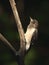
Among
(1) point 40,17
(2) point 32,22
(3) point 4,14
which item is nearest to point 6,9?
(3) point 4,14

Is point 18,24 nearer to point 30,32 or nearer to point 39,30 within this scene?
point 30,32

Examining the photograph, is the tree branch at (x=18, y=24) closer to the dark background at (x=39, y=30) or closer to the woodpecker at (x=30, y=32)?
the woodpecker at (x=30, y=32)

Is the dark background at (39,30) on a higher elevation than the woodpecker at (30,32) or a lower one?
lower

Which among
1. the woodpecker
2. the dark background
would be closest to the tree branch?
the woodpecker

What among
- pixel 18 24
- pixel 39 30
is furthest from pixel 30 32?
pixel 39 30

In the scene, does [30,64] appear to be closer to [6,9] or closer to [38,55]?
[38,55]

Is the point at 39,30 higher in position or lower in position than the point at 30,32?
lower

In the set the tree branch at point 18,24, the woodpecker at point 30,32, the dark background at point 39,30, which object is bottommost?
the dark background at point 39,30

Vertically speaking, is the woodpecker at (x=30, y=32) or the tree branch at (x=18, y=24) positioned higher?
the tree branch at (x=18, y=24)

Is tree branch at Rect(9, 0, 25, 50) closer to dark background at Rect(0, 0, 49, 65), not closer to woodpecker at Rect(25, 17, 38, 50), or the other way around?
woodpecker at Rect(25, 17, 38, 50)

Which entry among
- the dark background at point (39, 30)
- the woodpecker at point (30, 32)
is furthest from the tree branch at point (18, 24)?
the dark background at point (39, 30)

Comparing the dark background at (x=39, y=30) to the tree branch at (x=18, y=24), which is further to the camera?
the dark background at (x=39, y=30)
